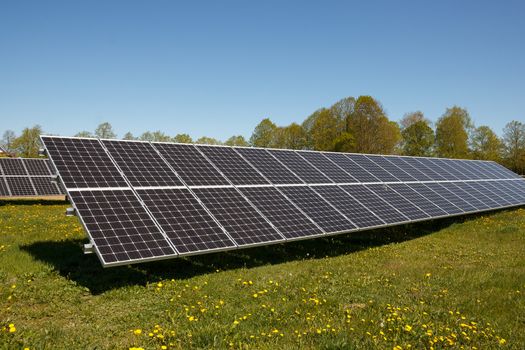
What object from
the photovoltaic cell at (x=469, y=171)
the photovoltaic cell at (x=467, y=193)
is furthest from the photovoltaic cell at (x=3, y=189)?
the photovoltaic cell at (x=469, y=171)

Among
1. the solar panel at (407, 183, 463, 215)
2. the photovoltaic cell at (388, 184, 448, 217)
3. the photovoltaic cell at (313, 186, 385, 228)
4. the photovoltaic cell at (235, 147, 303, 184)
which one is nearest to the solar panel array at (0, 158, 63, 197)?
the photovoltaic cell at (235, 147, 303, 184)

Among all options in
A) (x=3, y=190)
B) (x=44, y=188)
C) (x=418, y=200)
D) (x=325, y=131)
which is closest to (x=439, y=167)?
(x=418, y=200)

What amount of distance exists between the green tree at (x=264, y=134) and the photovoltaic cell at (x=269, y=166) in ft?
205

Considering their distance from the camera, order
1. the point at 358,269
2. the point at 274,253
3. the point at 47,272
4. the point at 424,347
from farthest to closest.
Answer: the point at 274,253
the point at 358,269
the point at 47,272
the point at 424,347

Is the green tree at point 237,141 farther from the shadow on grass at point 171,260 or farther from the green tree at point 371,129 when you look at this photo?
the shadow on grass at point 171,260

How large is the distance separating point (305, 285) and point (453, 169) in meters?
24.2

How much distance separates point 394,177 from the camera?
22250mm

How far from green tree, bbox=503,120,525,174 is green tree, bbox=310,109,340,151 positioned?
33053mm

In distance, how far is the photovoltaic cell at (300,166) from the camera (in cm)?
1761

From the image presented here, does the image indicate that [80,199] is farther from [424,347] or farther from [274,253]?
[424,347]

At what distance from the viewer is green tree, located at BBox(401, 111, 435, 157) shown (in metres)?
70.4

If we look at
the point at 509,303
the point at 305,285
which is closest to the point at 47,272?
the point at 305,285

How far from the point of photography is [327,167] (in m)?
20.0

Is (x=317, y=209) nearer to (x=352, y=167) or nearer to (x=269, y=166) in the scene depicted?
(x=269, y=166)
